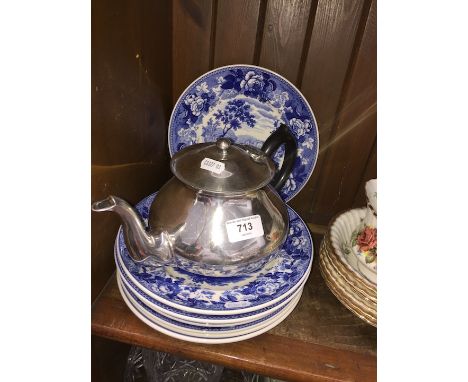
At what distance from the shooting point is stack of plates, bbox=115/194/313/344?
54 cm

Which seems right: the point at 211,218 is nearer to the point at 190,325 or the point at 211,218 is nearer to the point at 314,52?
the point at 190,325

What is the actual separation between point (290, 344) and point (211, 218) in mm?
237

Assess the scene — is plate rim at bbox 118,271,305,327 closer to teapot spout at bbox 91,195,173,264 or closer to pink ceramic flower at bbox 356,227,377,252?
teapot spout at bbox 91,195,173,264

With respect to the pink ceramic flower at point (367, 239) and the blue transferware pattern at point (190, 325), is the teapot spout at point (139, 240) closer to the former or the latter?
the blue transferware pattern at point (190, 325)

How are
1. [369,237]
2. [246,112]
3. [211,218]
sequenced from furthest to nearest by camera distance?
[246,112], [369,237], [211,218]

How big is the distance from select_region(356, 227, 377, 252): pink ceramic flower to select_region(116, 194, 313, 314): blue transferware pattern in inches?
3.7

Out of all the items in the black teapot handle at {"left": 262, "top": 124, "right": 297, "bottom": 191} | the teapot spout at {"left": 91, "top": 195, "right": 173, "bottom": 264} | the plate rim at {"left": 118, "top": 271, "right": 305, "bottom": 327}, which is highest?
the black teapot handle at {"left": 262, "top": 124, "right": 297, "bottom": 191}

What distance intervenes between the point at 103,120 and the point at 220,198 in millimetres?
200

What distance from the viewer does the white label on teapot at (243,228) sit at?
0.54 m

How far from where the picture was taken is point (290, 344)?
0.59 meters

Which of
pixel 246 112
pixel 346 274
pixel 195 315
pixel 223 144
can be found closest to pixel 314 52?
pixel 246 112

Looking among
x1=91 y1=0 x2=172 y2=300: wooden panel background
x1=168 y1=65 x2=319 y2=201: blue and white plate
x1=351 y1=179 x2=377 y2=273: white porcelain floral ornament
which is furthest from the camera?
x1=168 y1=65 x2=319 y2=201: blue and white plate

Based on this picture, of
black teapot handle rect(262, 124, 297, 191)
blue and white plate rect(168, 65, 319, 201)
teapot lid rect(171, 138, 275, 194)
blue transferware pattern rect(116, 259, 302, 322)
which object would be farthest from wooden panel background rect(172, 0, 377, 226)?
blue transferware pattern rect(116, 259, 302, 322)

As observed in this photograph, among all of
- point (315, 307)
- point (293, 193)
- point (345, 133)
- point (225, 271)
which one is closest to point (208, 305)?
point (225, 271)
